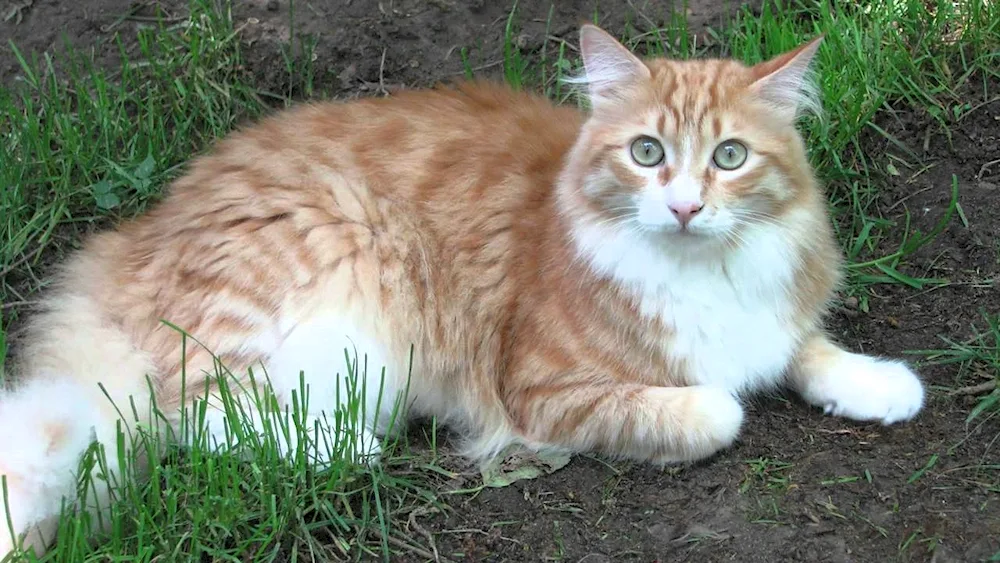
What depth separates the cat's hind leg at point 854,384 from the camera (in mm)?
3109

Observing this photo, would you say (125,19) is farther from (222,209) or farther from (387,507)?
(387,507)

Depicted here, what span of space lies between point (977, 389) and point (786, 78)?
3.74 feet

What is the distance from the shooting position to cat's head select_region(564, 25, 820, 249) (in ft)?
9.11

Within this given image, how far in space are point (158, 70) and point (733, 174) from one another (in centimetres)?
277

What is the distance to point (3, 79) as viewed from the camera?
4559 millimetres

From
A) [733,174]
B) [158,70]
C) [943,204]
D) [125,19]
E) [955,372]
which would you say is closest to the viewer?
[733,174]

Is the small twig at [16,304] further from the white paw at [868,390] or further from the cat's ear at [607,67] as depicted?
the white paw at [868,390]

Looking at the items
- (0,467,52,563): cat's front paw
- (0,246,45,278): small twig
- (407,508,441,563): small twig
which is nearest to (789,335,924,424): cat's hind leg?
(407,508,441,563): small twig

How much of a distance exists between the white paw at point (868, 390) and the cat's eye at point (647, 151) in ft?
3.05

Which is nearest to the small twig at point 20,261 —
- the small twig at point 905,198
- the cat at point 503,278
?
the cat at point 503,278

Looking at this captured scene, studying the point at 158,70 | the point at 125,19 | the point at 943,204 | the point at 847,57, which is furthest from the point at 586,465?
the point at 125,19

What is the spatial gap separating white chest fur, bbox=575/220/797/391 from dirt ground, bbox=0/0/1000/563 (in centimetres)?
26

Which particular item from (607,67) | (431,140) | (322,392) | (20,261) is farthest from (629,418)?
(20,261)

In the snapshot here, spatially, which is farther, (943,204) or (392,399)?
(943,204)
